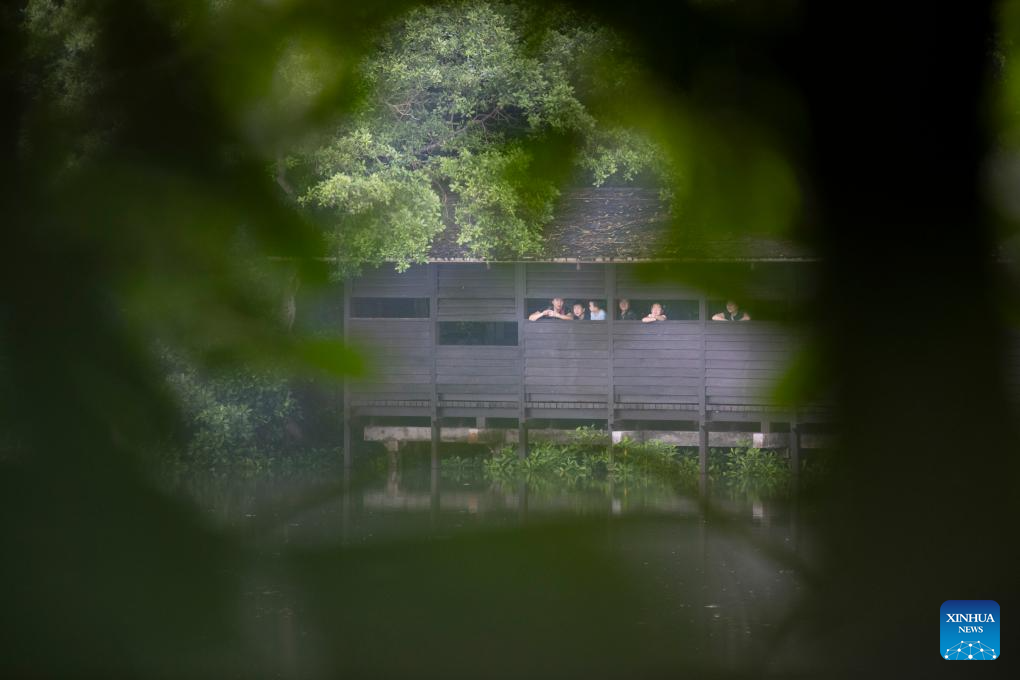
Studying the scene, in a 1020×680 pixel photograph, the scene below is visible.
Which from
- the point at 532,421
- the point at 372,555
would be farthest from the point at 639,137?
the point at 532,421

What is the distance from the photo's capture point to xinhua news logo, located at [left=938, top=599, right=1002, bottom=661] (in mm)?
399

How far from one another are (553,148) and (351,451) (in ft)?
14.4

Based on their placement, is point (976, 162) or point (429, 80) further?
point (429, 80)

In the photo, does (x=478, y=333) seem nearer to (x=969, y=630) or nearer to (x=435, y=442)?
(x=435, y=442)

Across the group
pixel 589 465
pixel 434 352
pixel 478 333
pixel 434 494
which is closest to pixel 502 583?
pixel 434 494

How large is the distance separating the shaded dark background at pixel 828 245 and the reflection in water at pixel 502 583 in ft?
0.15

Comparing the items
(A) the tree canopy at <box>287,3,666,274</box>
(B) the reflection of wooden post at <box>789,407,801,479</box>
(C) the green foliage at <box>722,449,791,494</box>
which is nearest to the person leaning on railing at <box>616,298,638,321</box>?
(C) the green foliage at <box>722,449,791,494</box>

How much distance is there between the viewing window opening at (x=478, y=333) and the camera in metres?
5.58

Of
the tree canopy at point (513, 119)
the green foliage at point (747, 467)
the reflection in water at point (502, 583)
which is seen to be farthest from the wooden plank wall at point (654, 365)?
the tree canopy at point (513, 119)

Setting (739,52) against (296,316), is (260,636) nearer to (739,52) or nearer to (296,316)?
(296,316)

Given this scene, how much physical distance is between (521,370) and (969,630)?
16.4 feet

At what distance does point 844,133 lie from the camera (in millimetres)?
348

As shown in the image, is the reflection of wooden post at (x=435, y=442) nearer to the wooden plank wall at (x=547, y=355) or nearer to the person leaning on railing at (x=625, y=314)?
the wooden plank wall at (x=547, y=355)

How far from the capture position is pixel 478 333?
608 centimetres
